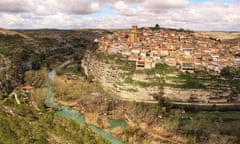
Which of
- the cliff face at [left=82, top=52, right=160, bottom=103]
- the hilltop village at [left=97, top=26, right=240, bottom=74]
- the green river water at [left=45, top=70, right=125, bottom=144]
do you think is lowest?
the green river water at [left=45, top=70, right=125, bottom=144]

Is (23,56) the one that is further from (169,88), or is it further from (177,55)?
(169,88)

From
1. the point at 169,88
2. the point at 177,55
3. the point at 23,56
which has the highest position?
the point at 177,55

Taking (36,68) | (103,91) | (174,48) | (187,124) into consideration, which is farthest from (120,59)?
(36,68)

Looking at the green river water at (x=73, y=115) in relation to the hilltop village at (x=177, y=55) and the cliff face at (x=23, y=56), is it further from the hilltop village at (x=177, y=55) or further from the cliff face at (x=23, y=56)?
the hilltop village at (x=177, y=55)

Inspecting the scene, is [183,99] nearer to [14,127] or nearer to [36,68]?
[14,127]

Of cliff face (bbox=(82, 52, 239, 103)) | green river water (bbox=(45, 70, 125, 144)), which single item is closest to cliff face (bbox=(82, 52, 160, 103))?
cliff face (bbox=(82, 52, 239, 103))

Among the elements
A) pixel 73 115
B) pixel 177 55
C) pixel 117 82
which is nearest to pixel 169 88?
pixel 117 82

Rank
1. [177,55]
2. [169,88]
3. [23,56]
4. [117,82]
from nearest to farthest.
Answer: [169,88], [117,82], [177,55], [23,56]

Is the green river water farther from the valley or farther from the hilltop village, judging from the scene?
the hilltop village

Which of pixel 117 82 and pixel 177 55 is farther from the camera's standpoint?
pixel 177 55

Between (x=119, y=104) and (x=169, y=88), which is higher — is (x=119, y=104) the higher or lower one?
the lower one

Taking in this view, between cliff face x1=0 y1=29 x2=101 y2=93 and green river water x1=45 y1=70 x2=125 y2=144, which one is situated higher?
cliff face x1=0 y1=29 x2=101 y2=93
